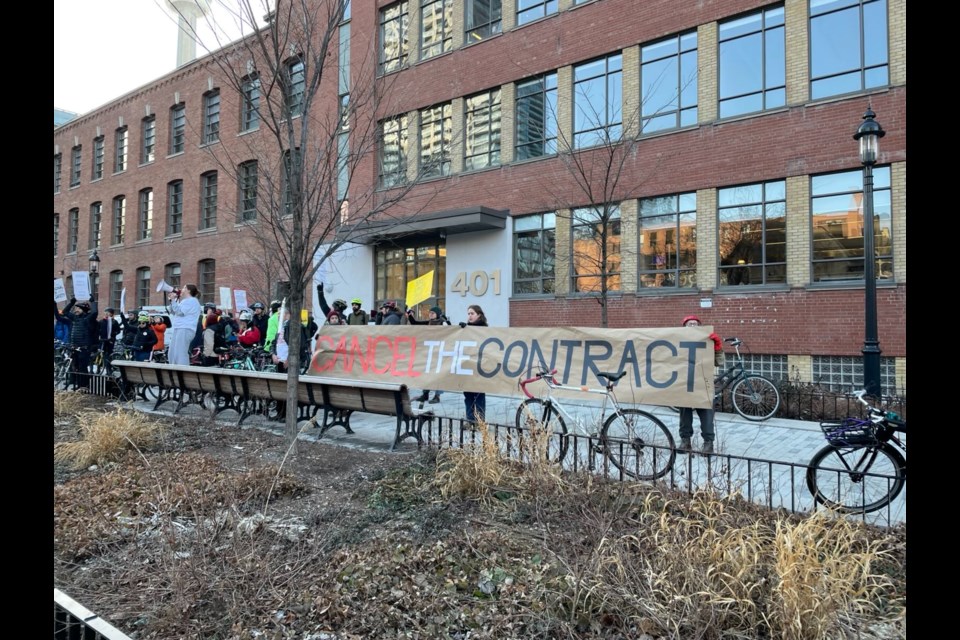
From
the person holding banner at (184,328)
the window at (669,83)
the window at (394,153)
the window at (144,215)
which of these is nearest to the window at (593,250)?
the window at (669,83)

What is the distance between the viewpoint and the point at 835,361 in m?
14.1

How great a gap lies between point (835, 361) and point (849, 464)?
972 cm

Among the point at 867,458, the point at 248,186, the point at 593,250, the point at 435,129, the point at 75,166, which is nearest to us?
the point at 867,458

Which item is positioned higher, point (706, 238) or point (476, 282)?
point (706, 238)

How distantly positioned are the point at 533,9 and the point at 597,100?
4.42 metres

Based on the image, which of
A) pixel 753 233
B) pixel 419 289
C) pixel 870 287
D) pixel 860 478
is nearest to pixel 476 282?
pixel 419 289

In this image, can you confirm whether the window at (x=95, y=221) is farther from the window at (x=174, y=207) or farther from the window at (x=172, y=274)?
the window at (x=172, y=274)

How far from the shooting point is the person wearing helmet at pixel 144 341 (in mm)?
15852

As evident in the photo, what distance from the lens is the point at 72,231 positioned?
40094 mm

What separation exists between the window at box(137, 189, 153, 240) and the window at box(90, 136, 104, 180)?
5.84 m

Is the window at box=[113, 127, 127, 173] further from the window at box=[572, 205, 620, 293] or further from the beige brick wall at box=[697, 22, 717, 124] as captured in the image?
the beige brick wall at box=[697, 22, 717, 124]

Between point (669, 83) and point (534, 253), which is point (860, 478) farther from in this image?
point (534, 253)

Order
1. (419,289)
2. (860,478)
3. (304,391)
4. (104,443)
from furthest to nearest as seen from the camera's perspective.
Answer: (419,289), (304,391), (104,443), (860,478)

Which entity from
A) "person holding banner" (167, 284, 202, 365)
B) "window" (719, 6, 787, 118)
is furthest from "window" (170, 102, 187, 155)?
"window" (719, 6, 787, 118)
